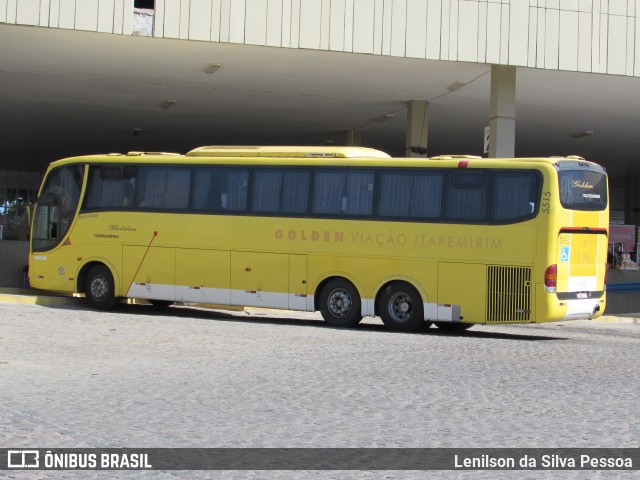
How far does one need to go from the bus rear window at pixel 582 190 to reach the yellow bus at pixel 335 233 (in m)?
0.03

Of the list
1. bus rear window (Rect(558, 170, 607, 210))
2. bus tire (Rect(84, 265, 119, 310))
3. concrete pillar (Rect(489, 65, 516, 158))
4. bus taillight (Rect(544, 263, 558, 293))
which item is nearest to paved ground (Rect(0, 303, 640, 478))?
bus taillight (Rect(544, 263, 558, 293))

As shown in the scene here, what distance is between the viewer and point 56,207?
2212cm

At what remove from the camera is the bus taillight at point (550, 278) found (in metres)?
17.2

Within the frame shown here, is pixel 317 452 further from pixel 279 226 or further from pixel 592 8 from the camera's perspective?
pixel 592 8

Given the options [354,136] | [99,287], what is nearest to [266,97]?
[354,136]

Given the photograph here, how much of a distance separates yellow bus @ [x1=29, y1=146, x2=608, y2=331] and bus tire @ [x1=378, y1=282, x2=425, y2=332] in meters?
0.02

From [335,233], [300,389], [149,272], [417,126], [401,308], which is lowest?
[300,389]

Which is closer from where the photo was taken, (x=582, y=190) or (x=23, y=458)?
(x=23, y=458)

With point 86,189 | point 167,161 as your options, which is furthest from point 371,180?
point 86,189

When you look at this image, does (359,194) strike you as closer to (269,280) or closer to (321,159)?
(321,159)

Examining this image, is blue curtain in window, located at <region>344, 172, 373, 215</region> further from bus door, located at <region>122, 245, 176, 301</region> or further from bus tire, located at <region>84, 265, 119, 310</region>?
bus tire, located at <region>84, 265, 119, 310</region>

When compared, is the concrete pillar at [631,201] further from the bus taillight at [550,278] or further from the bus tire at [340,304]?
the bus taillight at [550,278]

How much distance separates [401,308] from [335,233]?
6.14 ft

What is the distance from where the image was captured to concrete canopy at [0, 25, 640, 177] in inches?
970
